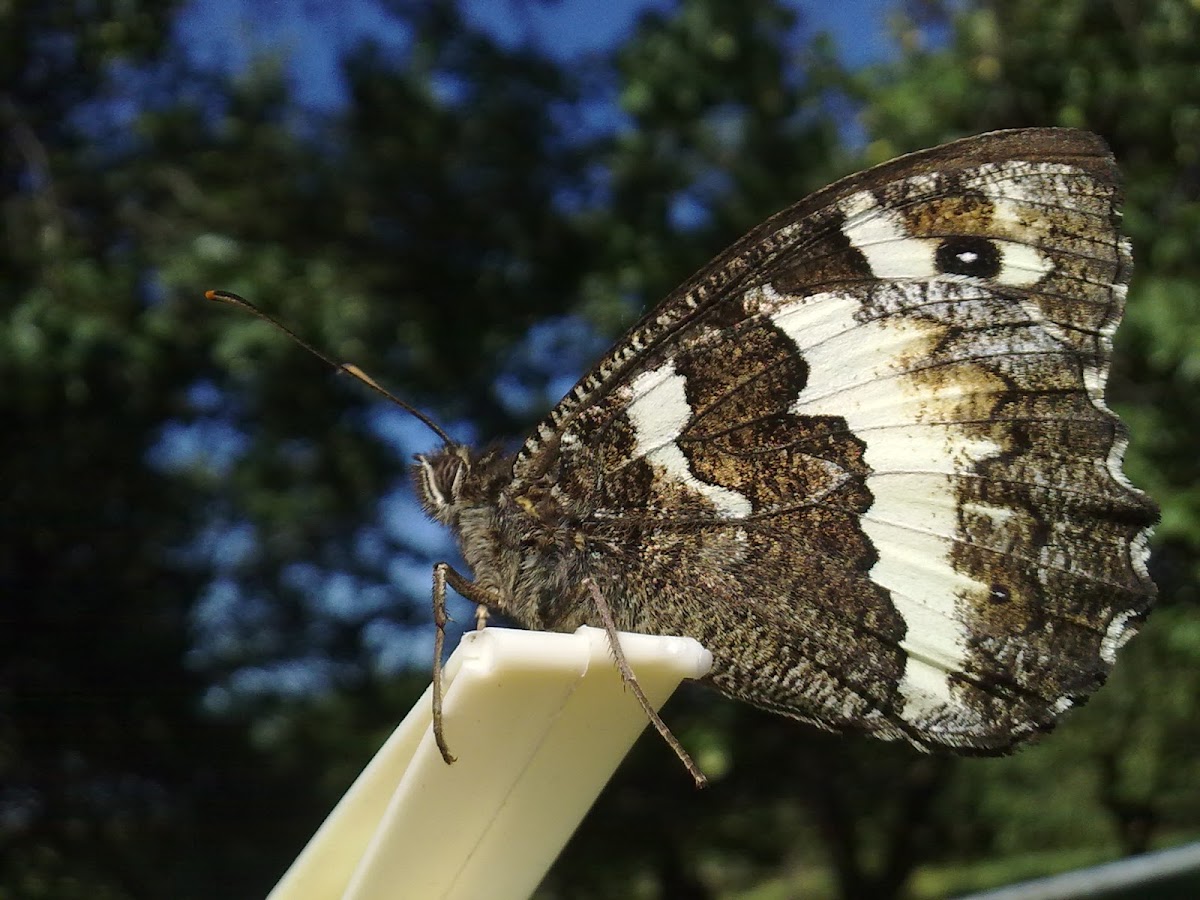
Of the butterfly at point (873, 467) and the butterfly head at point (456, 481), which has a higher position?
the butterfly at point (873, 467)

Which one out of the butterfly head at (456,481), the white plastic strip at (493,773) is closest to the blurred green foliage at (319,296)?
the butterfly head at (456,481)

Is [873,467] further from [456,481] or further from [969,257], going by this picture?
[456,481]

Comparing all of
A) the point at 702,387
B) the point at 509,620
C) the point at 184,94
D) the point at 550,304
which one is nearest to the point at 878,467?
the point at 702,387

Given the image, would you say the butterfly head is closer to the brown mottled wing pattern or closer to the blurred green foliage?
the brown mottled wing pattern

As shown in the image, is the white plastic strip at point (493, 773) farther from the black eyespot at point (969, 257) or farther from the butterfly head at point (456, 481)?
the black eyespot at point (969, 257)

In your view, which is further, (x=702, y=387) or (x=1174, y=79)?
(x=1174, y=79)

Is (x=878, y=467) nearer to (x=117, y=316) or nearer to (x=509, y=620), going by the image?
(x=509, y=620)

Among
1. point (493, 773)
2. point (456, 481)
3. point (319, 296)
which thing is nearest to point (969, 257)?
point (456, 481)
